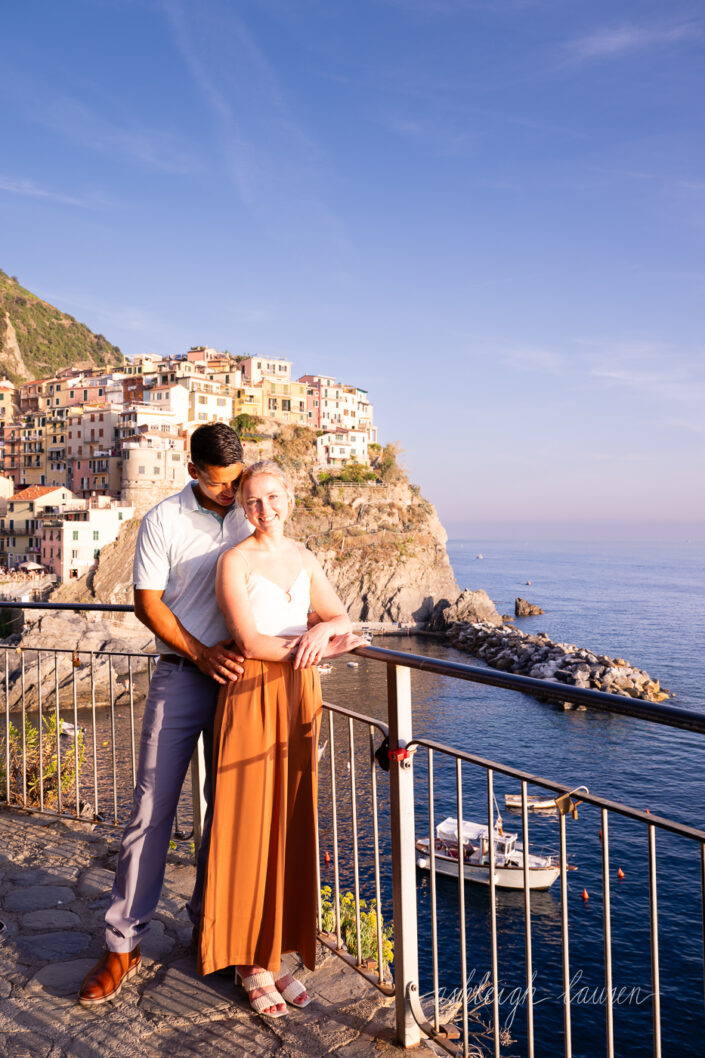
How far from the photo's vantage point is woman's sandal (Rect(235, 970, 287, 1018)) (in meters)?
2.50

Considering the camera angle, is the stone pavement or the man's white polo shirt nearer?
the stone pavement

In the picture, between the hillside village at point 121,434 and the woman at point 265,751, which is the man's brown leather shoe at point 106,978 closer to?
the woman at point 265,751

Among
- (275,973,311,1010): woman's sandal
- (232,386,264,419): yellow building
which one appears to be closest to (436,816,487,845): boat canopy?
(275,973,311,1010): woman's sandal

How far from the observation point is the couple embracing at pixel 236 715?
2.41 meters

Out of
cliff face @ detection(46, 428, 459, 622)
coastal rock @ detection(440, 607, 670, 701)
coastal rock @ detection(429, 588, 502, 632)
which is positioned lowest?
coastal rock @ detection(440, 607, 670, 701)

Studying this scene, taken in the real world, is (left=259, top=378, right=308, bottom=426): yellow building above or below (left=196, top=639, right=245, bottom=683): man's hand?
above

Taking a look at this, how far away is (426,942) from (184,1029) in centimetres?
1550

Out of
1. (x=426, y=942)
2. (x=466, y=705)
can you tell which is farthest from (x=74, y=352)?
(x=426, y=942)

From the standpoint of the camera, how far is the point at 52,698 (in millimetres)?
36062

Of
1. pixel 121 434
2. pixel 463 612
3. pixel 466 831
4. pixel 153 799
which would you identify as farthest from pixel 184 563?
pixel 121 434

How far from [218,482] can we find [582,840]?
81.6 ft

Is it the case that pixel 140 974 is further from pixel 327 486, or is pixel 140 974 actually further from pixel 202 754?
pixel 327 486

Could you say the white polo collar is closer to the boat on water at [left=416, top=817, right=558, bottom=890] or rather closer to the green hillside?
the boat on water at [left=416, top=817, right=558, bottom=890]

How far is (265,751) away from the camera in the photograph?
240 cm
